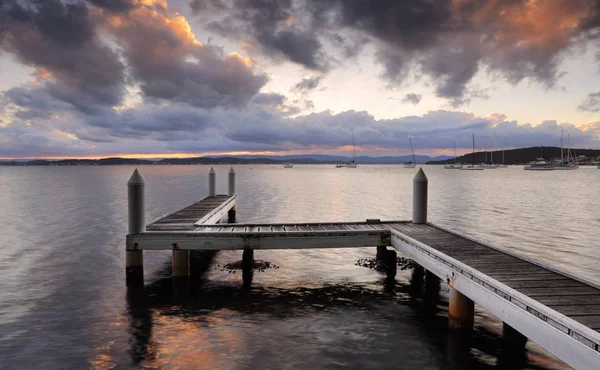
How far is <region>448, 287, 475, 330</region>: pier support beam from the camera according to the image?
943 centimetres

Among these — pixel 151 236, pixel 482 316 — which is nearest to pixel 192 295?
pixel 151 236

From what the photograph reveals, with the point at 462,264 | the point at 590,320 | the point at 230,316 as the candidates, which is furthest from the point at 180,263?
the point at 590,320

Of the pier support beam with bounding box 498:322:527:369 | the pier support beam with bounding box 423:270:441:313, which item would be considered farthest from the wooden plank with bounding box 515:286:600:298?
the pier support beam with bounding box 423:270:441:313

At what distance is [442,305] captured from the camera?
39.6 ft

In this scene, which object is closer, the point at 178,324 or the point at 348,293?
the point at 178,324

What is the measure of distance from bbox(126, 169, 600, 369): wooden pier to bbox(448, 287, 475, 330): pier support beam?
22 mm

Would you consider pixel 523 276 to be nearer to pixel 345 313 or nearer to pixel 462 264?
pixel 462 264

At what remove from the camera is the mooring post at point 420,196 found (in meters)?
14.8

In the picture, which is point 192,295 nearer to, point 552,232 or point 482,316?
point 482,316

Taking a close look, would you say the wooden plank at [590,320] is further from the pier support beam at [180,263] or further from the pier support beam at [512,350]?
the pier support beam at [180,263]

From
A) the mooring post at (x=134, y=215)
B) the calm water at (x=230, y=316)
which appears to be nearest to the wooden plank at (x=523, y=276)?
the calm water at (x=230, y=316)

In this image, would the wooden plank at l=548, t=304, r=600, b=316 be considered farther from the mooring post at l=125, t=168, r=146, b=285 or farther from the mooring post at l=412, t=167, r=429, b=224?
the mooring post at l=125, t=168, r=146, b=285

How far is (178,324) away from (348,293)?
525cm

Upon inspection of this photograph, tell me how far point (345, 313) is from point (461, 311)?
10.2 feet
